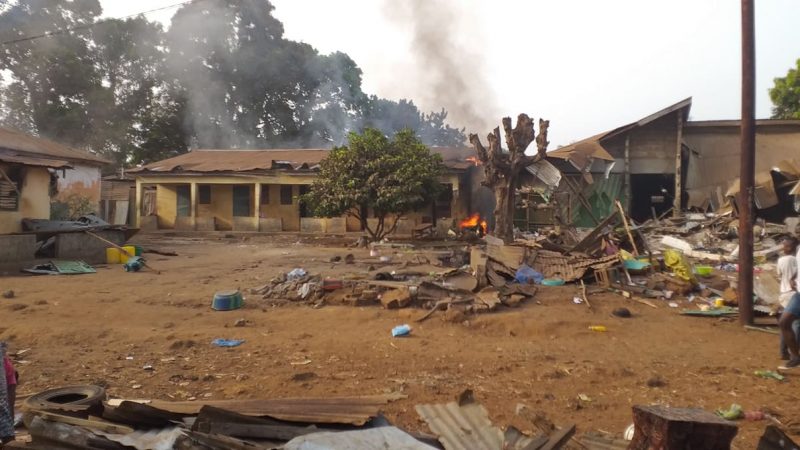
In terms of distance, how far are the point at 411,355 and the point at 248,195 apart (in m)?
20.0

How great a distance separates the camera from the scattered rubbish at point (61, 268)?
12.2m

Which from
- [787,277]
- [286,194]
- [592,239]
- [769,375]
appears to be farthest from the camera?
[286,194]

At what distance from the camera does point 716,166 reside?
1927 centimetres

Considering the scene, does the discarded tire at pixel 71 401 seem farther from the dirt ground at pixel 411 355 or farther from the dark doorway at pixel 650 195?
the dark doorway at pixel 650 195

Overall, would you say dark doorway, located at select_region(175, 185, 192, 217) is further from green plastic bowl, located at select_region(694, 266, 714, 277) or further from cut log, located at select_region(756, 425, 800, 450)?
cut log, located at select_region(756, 425, 800, 450)

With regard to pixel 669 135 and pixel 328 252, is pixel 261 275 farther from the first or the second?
pixel 669 135

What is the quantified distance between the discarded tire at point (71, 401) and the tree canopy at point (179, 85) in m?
31.5

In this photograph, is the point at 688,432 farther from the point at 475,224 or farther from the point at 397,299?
the point at 475,224

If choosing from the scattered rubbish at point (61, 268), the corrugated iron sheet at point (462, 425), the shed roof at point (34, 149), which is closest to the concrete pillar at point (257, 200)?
the shed roof at point (34, 149)

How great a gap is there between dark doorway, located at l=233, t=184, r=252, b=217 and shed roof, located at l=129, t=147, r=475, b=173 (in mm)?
1187

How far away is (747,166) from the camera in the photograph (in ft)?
23.6

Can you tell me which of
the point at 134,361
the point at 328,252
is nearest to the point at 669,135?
the point at 328,252

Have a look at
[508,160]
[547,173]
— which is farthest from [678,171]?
[508,160]

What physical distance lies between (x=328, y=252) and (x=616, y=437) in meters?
13.5
